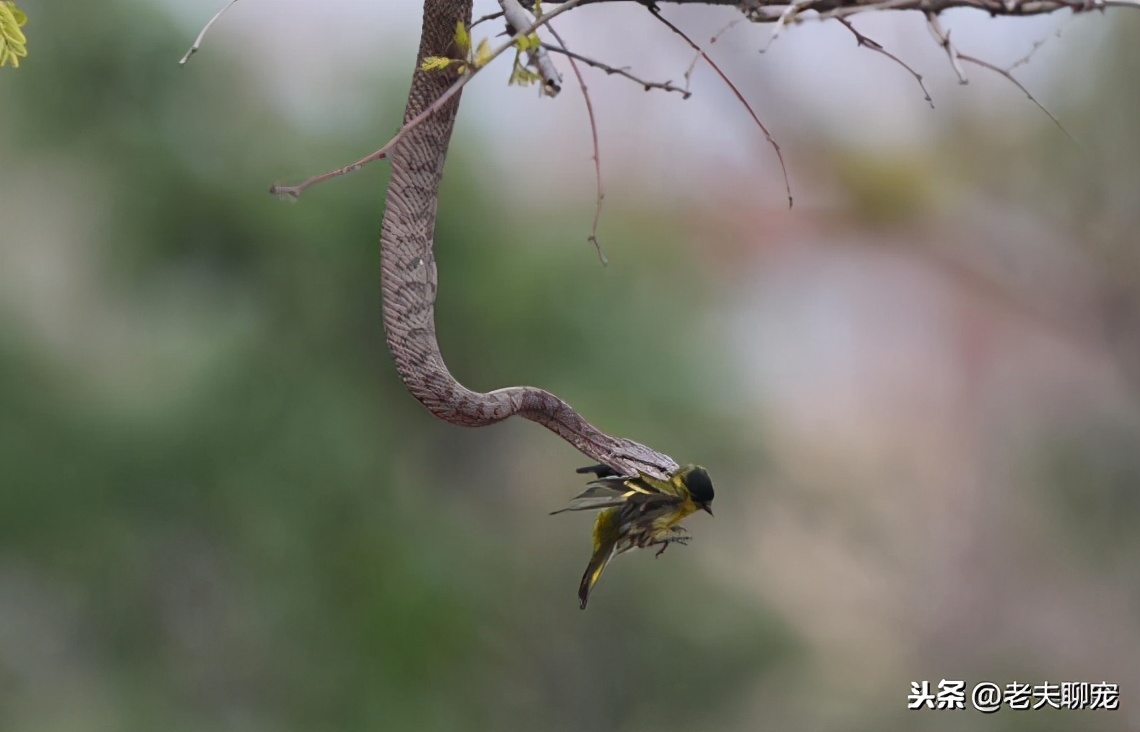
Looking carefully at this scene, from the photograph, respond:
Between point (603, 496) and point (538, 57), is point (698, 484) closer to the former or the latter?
point (603, 496)

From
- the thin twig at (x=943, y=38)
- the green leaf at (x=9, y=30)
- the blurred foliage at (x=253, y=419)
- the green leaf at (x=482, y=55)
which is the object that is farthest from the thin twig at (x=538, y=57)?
the blurred foliage at (x=253, y=419)

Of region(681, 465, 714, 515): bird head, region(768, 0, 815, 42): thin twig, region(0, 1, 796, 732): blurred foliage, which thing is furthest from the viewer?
region(0, 1, 796, 732): blurred foliage

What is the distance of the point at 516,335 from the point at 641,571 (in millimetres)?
598

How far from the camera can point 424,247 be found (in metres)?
0.53

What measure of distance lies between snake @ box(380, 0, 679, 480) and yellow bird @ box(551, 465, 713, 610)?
0.04 ft

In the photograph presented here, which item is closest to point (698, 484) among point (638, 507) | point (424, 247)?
point (638, 507)

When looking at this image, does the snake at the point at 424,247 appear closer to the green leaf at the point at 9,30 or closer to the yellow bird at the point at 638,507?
the yellow bird at the point at 638,507

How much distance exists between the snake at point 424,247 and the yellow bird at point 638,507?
0.01 m

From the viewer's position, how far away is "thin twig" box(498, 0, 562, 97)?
0.44 meters

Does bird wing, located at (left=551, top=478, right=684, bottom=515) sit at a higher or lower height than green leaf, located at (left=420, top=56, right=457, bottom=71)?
lower

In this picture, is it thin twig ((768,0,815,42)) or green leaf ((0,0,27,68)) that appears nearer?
thin twig ((768,0,815,42))

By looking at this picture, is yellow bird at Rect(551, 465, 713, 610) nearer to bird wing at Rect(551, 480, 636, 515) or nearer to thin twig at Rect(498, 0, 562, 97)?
bird wing at Rect(551, 480, 636, 515)

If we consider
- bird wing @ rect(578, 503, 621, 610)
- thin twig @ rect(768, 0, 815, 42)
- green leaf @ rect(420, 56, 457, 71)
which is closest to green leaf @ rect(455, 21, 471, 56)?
green leaf @ rect(420, 56, 457, 71)

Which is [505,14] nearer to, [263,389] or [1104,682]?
[263,389]
